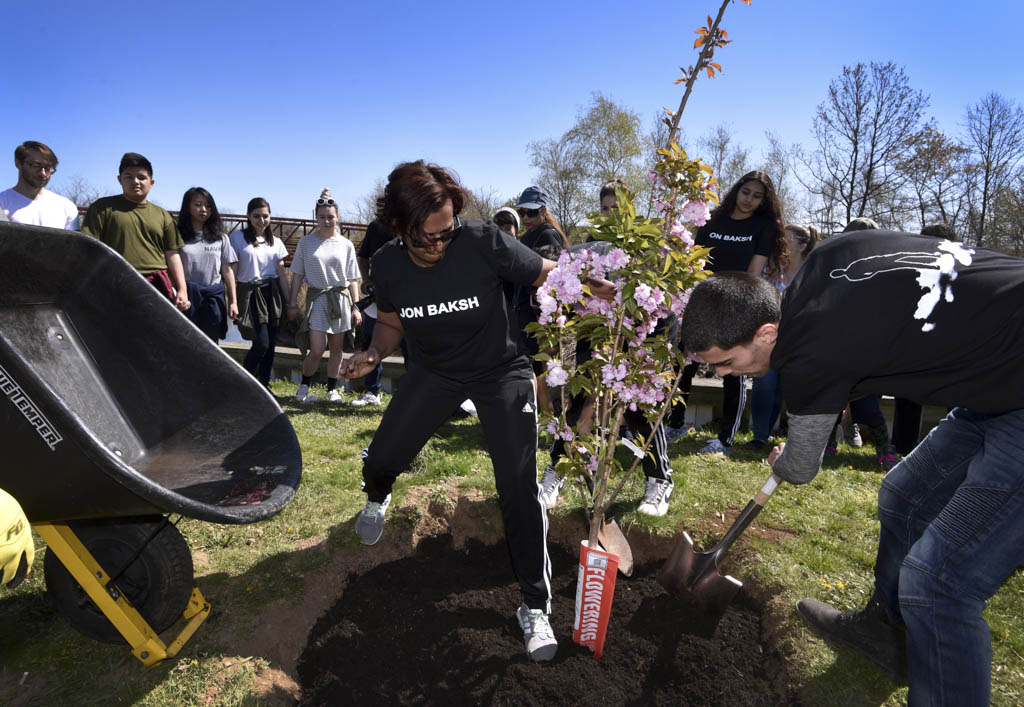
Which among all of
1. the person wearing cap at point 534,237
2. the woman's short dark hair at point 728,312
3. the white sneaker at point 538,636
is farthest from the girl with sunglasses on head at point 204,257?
the woman's short dark hair at point 728,312

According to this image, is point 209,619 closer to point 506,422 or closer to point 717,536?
point 506,422

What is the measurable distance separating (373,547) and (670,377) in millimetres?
1856

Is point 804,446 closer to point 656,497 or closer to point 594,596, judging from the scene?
point 594,596

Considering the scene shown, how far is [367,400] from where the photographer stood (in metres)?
6.43

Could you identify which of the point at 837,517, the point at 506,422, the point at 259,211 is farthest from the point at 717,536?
the point at 259,211

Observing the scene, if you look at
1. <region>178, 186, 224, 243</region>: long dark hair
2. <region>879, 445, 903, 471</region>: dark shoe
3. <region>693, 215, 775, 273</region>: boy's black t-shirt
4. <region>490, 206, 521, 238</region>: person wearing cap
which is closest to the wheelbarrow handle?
<region>693, 215, 775, 273</region>: boy's black t-shirt

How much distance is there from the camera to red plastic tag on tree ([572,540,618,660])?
8.12 feet

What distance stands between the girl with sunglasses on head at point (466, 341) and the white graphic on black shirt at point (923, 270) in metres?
0.88

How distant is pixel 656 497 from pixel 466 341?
1660mm

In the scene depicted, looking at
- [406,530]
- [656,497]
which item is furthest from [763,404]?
[406,530]

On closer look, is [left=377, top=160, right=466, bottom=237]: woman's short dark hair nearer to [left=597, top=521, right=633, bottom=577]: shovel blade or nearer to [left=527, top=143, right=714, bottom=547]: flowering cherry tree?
[left=527, top=143, right=714, bottom=547]: flowering cherry tree

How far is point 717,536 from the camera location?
344cm

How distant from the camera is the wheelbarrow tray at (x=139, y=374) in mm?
2615

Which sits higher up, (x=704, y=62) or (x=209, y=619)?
(x=704, y=62)
